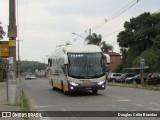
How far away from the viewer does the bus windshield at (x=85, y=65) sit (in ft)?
90.8

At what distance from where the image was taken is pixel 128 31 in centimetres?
8306

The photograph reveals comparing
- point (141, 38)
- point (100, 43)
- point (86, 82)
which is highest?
point (100, 43)

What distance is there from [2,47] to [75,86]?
704 centimetres

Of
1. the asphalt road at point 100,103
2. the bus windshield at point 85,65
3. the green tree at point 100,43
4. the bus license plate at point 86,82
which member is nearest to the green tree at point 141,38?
the green tree at point 100,43

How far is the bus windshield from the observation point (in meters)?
27.7

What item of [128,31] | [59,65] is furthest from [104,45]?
[59,65]

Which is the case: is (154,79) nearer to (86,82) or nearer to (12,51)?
(86,82)

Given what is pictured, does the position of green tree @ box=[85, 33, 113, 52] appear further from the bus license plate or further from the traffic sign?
the traffic sign

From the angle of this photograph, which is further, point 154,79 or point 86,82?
point 154,79

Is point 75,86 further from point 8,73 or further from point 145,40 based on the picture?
point 145,40

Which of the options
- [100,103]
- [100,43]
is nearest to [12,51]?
[100,103]

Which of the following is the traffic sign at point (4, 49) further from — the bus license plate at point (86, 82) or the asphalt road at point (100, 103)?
the bus license plate at point (86, 82)

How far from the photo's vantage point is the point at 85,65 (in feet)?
91.6

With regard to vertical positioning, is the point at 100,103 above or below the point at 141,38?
below
